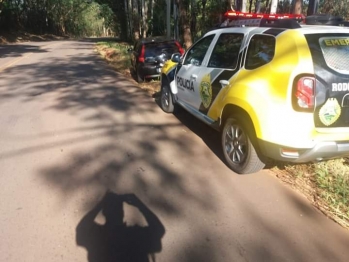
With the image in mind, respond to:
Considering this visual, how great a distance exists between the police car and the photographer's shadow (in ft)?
4.90

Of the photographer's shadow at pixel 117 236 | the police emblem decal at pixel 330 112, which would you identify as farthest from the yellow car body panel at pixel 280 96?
the photographer's shadow at pixel 117 236

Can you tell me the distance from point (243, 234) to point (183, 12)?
38.2 ft

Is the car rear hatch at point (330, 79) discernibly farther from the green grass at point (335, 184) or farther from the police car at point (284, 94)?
the green grass at point (335, 184)

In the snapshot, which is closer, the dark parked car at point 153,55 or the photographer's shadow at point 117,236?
the photographer's shadow at point 117,236

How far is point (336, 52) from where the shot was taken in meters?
3.30

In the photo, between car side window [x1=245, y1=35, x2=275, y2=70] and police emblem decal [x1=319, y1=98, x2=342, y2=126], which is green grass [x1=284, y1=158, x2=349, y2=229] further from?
car side window [x1=245, y1=35, x2=275, y2=70]

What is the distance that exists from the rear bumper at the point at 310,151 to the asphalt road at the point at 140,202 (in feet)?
1.81

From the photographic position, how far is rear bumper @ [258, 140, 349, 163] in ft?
10.8

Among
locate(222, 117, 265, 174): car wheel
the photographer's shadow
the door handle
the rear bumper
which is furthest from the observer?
the door handle

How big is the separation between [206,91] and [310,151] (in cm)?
197

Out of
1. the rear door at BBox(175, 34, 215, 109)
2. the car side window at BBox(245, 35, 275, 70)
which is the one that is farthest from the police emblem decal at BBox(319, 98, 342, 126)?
the rear door at BBox(175, 34, 215, 109)

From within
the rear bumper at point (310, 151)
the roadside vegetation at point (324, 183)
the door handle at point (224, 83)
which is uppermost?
the door handle at point (224, 83)

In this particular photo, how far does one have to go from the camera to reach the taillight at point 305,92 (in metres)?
3.17

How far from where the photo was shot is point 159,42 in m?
10.2
